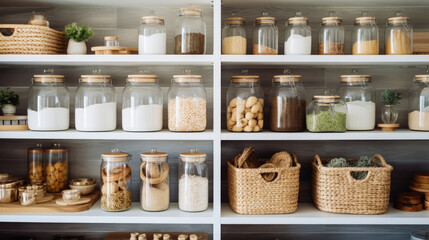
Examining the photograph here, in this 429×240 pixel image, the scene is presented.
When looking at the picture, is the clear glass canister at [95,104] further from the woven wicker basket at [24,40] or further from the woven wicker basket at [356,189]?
the woven wicker basket at [356,189]

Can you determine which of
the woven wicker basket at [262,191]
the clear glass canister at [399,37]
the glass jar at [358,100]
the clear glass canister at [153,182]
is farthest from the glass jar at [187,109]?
the clear glass canister at [399,37]

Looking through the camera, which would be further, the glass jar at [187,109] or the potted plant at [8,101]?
the potted plant at [8,101]

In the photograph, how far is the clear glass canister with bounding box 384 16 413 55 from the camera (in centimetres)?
186

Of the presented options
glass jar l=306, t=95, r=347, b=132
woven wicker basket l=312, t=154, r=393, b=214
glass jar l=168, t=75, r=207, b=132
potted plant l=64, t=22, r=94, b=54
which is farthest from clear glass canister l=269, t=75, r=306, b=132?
potted plant l=64, t=22, r=94, b=54

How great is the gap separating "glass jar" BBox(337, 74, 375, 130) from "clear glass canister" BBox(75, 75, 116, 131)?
1.19 m

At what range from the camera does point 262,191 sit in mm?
1813

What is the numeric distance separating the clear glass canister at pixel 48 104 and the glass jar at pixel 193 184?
650 millimetres

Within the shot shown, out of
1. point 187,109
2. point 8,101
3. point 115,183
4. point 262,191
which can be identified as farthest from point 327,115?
point 8,101

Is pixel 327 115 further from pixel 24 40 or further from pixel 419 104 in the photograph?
pixel 24 40

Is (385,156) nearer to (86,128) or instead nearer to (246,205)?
(246,205)

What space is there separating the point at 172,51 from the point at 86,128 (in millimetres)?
650

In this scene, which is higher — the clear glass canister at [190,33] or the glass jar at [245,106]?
the clear glass canister at [190,33]

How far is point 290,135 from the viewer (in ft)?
5.91

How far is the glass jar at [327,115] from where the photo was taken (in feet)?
5.99
